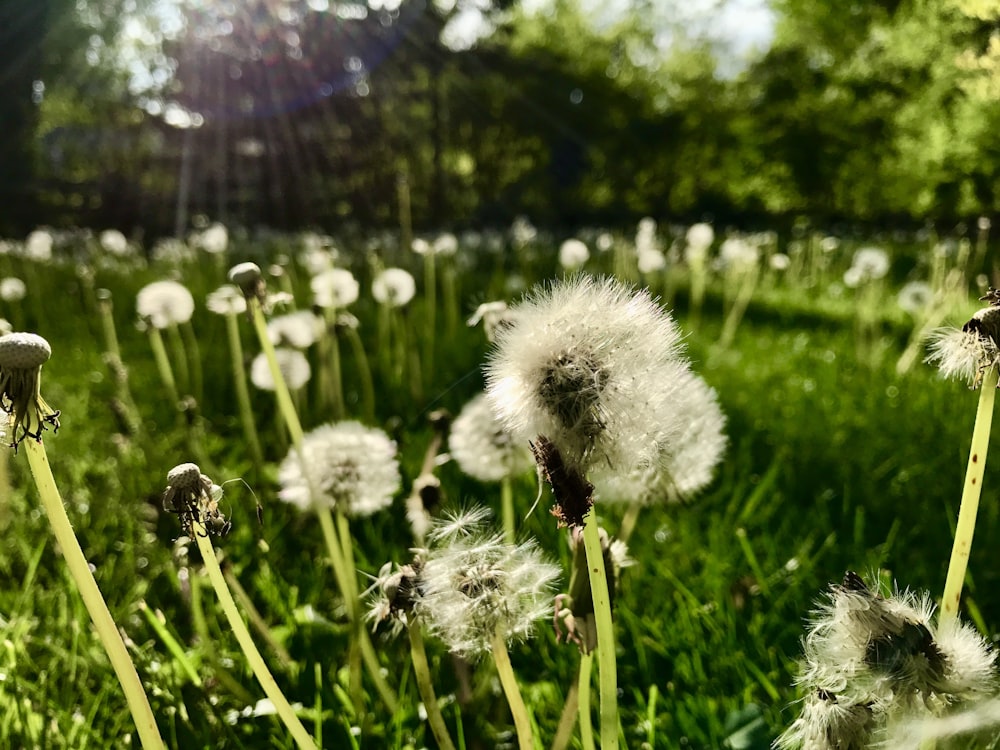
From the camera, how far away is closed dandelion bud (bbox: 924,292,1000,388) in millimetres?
773

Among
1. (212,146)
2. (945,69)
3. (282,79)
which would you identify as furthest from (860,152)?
(212,146)

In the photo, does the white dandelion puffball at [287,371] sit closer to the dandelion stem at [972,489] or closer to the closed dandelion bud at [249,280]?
the closed dandelion bud at [249,280]

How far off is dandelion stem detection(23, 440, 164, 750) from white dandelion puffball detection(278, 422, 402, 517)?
65cm

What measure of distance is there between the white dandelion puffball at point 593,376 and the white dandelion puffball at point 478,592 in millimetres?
235

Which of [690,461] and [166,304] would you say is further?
[166,304]

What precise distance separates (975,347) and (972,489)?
156 millimetres

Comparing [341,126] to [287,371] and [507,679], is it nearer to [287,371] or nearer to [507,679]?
[287,371]

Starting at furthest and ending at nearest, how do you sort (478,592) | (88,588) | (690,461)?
1. (690,461)
2. (478,592)
3. (88,588)

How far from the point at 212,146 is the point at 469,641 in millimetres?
18315

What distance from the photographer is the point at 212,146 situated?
1739cm

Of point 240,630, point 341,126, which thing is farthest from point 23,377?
point 341,126

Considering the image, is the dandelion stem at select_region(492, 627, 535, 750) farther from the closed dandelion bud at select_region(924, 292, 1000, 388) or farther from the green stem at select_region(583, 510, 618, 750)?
the closed dandelion bud at select_region(924, 292, 1000, 388)

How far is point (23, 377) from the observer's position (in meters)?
0.75

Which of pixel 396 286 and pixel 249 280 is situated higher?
pixel 249 280
